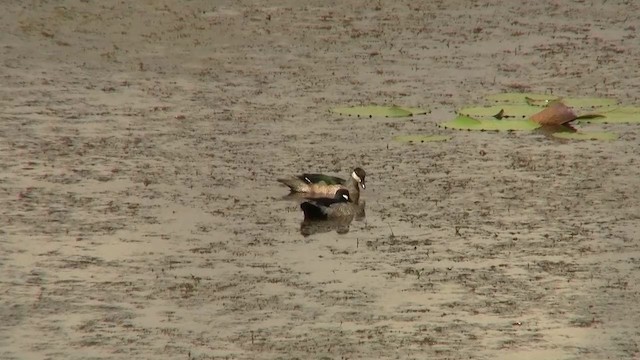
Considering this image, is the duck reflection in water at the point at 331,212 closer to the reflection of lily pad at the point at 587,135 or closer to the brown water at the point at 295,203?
the brown water at the point at 295,203

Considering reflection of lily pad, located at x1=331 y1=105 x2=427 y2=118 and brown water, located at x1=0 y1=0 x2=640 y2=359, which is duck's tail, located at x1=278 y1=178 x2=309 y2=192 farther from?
reflection of lily pad, located at x1=331 y1=105 x2=427 y2=118

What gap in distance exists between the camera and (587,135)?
10938mm

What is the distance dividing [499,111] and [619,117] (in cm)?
74

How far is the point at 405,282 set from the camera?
8078mm

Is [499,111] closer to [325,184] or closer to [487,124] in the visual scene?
[487,124]

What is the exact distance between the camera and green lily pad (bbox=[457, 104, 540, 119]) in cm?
1144

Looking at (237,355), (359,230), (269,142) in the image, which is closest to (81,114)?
(269,142)

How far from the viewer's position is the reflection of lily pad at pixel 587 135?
1086 centimetres

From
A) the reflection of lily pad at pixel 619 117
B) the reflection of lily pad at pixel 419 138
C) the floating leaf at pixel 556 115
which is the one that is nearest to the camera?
the reflection of lily pad at pixel 419 138

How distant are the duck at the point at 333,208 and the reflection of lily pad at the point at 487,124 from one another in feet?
6.39

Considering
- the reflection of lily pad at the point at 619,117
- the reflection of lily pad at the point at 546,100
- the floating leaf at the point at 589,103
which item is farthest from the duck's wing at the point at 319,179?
the floating leaf at the point at 589,103

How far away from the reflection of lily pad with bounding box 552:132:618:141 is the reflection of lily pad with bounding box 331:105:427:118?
1.02m

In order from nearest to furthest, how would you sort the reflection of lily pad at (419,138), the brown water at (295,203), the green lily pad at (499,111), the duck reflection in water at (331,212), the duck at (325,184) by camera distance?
the brown water at (295,203), the duck reflection in water at (331,212), the duck at (325,184), the reflection of lily pad at (419,138), the green lily pad at (499,111)

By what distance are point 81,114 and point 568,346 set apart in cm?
511
